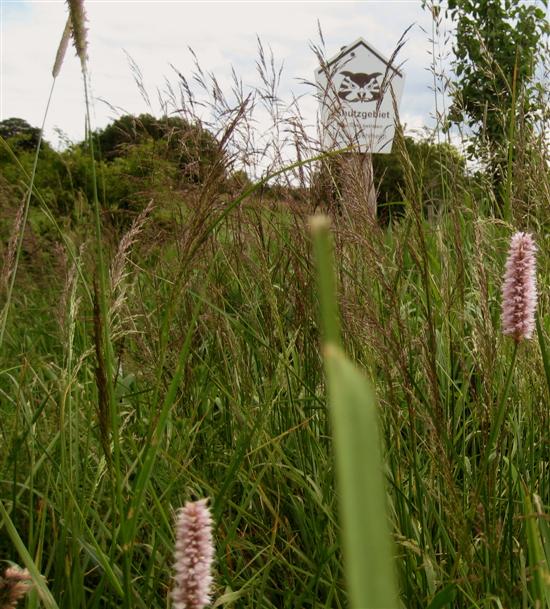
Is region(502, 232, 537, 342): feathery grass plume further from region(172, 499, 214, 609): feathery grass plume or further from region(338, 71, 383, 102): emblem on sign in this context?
region(338, 71, 383, 102): emblem on sign

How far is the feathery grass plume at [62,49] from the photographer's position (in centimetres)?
96

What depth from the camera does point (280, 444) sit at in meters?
1.70

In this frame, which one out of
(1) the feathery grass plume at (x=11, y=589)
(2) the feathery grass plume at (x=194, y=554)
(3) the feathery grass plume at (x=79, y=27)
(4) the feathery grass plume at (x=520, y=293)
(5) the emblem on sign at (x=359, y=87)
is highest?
(5) the emblem on sign at (x=359, y=87)

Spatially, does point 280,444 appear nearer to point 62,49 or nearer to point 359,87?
point 62,49

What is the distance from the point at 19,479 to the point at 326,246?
5.48ft

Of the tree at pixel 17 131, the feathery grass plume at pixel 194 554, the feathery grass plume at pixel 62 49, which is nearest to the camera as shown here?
the feathery grass plume at pixel 194 554

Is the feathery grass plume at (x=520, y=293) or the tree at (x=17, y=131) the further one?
the tree at (x=17, y=131)

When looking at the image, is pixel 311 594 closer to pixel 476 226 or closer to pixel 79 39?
pixel 476 226

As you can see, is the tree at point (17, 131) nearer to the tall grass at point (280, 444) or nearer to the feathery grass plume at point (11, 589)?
the tall grass at point (280, 444)

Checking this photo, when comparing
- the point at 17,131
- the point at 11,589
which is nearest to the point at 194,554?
the point at 11,589

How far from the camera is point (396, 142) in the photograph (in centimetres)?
139

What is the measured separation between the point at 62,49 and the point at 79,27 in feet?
0.35

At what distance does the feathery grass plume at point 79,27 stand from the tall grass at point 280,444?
210 mm

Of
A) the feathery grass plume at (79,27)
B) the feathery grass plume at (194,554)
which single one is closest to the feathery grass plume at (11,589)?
the feathery grass plume at (194,554)
